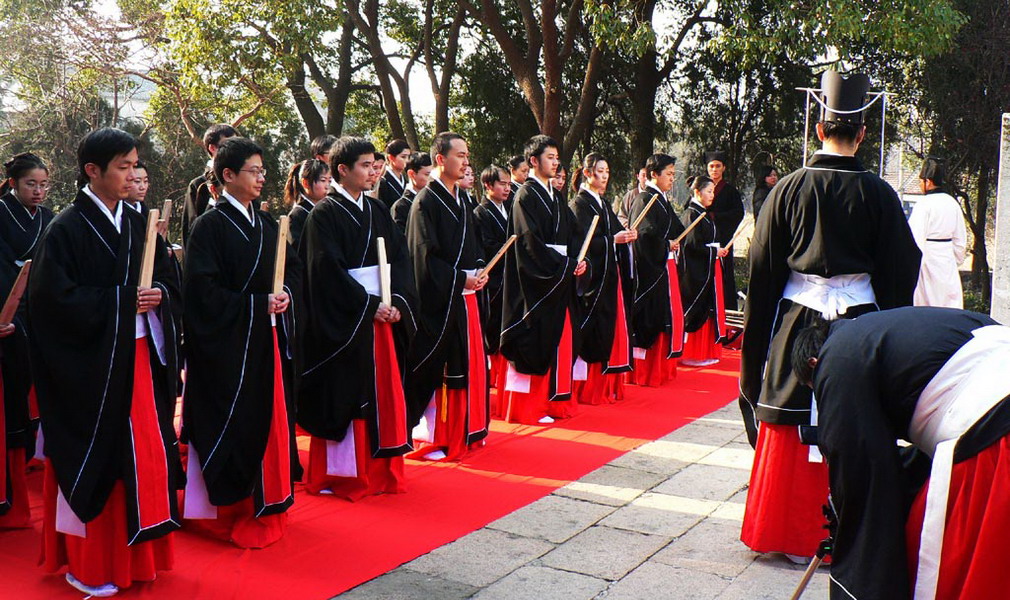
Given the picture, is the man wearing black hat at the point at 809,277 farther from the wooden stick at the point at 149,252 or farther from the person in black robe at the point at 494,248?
the person in black robe at the point at 494,248

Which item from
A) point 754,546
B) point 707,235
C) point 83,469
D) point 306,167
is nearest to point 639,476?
point 754,546

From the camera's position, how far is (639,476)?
5.37 metres

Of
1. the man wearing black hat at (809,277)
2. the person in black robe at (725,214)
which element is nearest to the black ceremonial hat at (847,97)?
the man wearing black hat at (809,277)

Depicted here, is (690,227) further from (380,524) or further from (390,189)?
(380,524)

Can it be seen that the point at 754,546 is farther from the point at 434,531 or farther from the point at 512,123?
the point at 512,123

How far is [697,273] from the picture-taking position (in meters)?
8.72

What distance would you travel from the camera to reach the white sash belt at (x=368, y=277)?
4.88 m

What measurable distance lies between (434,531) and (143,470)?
1378 mm

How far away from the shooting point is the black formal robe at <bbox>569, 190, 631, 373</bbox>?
699 cm

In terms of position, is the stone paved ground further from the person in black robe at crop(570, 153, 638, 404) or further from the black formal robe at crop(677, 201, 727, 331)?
the black formal robe at crop(677, 201, 727, 331)

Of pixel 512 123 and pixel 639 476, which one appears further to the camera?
pixel 512 123

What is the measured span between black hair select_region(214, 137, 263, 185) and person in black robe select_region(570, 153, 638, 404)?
3157 mm

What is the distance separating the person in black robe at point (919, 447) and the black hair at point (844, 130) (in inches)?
61.8

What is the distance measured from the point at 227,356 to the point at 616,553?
1.87 meters
